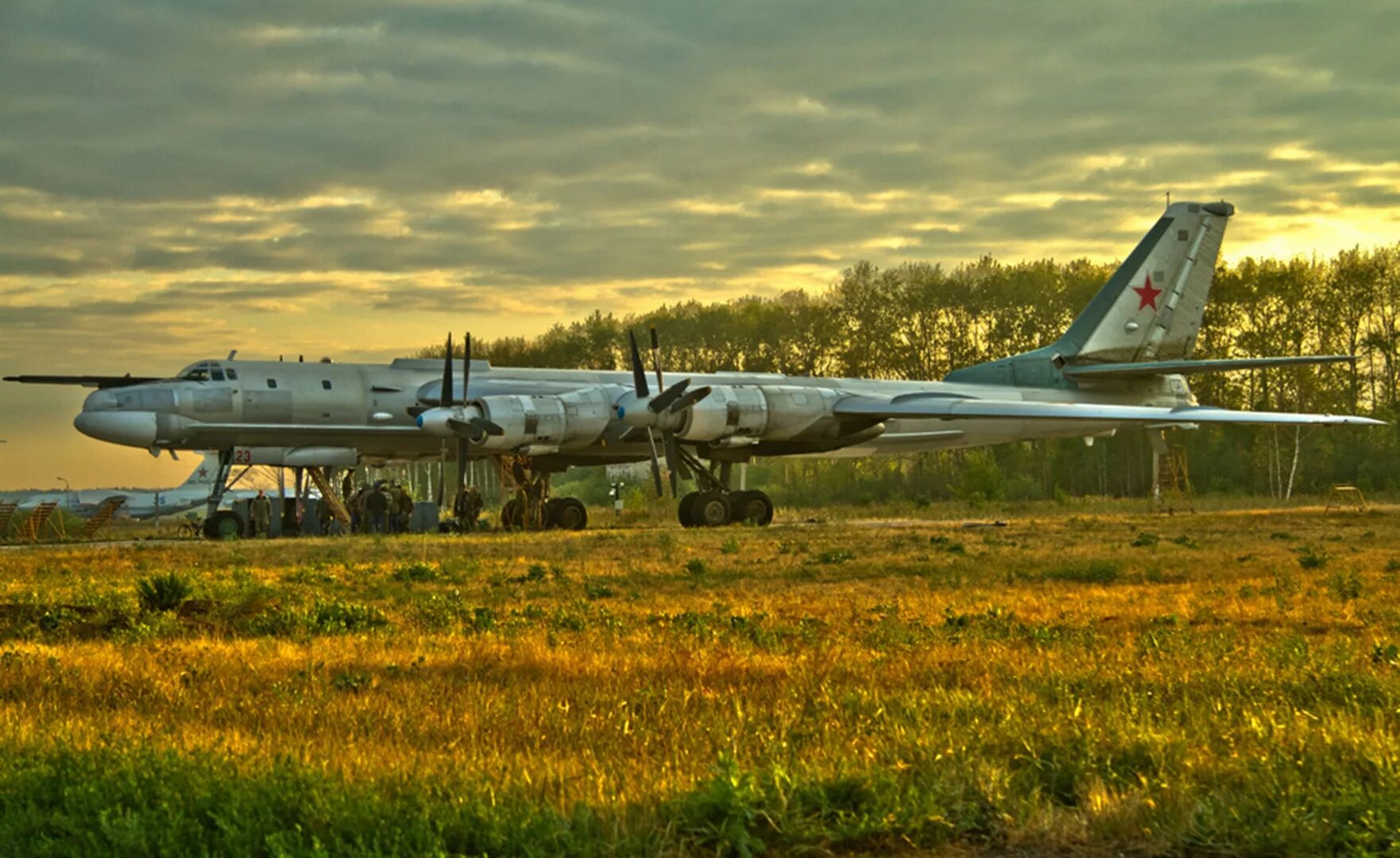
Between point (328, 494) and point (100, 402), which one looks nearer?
point (100, 402)

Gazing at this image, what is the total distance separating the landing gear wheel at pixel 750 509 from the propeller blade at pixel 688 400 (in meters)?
3.21

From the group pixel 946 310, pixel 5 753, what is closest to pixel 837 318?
pixel 946 310

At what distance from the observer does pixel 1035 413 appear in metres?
39.2

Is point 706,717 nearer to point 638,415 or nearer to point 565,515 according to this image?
point 638,415

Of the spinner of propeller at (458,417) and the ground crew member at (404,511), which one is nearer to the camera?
the spinner of propeller at (458,417)

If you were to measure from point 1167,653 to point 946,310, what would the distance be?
226 feet

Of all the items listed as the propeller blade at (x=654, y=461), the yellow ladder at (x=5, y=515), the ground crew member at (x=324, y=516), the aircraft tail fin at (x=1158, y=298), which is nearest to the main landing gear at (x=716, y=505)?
the propeller blade at (x=654, y=461)

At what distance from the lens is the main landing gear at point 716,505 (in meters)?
36.9

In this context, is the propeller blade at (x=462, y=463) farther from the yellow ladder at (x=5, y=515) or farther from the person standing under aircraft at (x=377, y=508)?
the yellow ladder at (x=5, y=515)

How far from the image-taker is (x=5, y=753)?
7.35 m

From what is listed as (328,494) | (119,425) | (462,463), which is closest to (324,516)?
(328,494)

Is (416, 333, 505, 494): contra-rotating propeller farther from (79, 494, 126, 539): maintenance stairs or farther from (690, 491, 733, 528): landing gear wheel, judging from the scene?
(79, 494, 126, 539): maintenance stairs

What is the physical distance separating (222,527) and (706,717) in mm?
32867

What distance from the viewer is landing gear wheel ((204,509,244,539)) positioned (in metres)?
38.0
